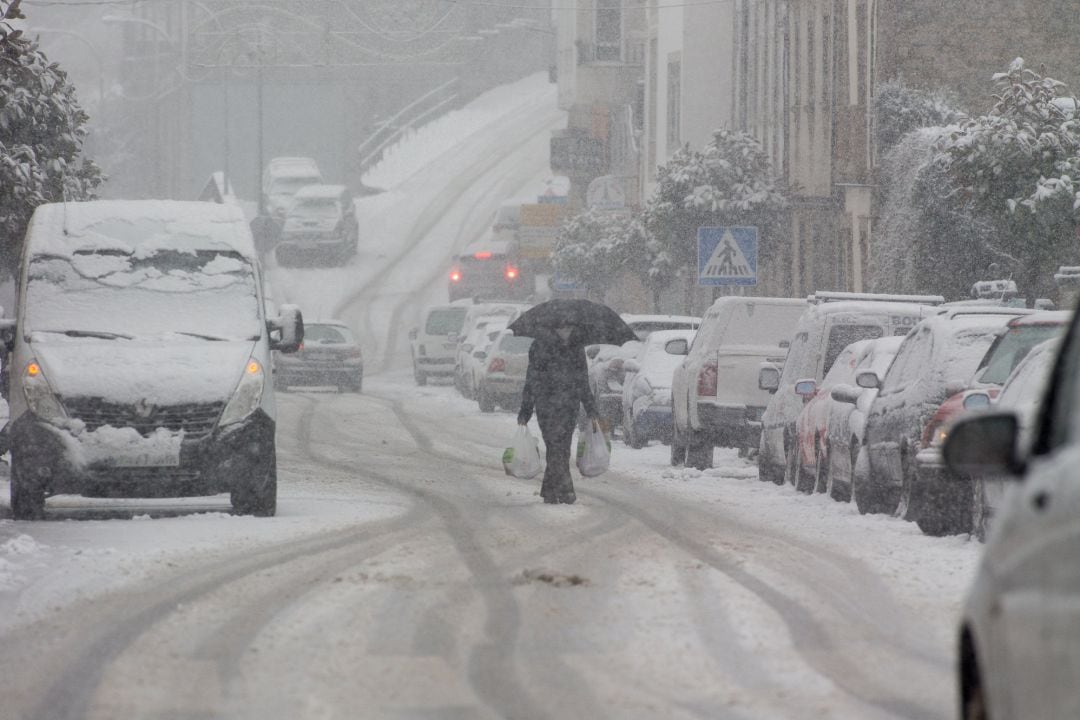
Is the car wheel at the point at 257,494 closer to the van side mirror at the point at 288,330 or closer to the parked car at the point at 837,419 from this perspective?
the van side mirror at the point at 288,330

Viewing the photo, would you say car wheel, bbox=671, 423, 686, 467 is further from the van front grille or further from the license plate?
the license plate

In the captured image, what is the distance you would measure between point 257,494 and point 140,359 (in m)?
1.27

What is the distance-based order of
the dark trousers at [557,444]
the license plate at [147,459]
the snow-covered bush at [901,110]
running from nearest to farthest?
the license plate at [147,459]
the dark trousers at [557,444]
the snow-covered bush at [901,110]

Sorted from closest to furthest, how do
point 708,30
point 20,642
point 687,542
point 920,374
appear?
point 20,642 → point 687,542 → point 920,374 → point 708,30

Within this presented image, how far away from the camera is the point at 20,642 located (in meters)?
9.55

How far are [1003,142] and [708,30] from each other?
1404 inches

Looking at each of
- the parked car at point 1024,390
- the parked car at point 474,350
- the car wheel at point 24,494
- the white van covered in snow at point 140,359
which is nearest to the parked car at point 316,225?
the parked car at point 474,350

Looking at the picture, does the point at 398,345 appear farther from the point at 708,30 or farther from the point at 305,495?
the point at 305,495

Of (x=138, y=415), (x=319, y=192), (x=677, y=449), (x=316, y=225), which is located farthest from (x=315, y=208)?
(x=138, y=415)

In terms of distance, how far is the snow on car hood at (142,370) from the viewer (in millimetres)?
15438

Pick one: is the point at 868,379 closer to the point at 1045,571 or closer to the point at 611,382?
the point at 1045,571

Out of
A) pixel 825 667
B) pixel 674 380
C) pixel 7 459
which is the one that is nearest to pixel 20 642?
pixel 825 667

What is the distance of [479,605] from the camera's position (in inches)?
Answer: 420

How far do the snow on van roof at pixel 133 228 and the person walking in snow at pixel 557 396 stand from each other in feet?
8.14
